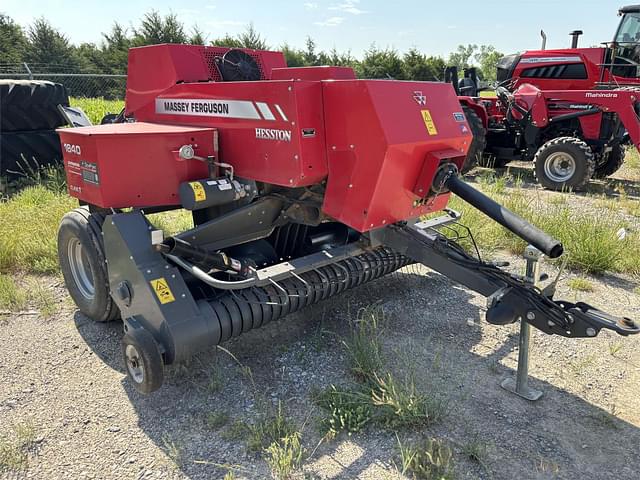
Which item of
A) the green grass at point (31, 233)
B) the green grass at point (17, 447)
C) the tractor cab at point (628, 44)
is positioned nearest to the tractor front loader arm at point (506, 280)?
the green grass at point (17, 447)

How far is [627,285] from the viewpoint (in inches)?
173

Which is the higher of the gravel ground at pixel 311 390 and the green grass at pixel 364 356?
the green grass at pixel 364 356

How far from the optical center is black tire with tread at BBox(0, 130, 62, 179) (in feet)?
23.1

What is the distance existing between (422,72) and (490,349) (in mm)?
32357

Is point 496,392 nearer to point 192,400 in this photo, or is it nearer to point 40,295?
point 192,400

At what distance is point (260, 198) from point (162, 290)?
0.86 m

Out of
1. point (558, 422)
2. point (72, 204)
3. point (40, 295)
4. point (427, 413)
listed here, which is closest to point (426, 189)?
point (427, 413)

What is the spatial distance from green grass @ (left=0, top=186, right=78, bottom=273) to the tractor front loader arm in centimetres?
312

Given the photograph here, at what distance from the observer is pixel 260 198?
3.31 m

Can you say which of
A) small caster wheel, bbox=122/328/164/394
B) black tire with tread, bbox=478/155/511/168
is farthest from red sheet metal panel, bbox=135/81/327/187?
black tire with tread, bbox=478/155/511/168

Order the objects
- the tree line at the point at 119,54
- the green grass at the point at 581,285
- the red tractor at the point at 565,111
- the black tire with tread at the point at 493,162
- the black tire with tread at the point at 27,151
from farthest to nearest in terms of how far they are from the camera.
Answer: the tree line at the point at 119,54, the black tire with tread at the point at 493,162, the red tractor at the point at 565,111, the black tire with tread at the point at 27,151, the green grass at the point at 581,285

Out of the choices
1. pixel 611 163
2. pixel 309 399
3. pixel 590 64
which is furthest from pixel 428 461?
pixel 590 64

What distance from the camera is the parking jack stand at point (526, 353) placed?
2.67 m

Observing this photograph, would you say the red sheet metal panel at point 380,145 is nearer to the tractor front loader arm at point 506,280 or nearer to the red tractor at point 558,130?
the tractor front loader arm at point 506,280
